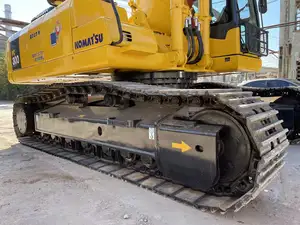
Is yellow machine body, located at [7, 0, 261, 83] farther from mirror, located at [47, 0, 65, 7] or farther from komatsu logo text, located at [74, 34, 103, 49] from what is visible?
mirror, located at [47, 0, 65, 7]

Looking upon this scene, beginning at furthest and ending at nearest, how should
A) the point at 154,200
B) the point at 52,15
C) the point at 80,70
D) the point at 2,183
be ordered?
the point at 52,15
the point at 80,70
the point at 2,183
the point at 154,200

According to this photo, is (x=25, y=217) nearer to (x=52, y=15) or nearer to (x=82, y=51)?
(x=82, y=51)

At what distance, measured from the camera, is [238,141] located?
2.52 meters

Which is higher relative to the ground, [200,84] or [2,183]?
[200,84]

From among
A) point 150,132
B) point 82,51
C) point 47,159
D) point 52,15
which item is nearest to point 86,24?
point 82,51

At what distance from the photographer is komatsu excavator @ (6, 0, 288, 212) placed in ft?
8.16

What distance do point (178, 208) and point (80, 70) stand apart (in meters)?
A: 2.22

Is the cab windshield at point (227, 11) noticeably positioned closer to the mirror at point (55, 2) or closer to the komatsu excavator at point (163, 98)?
the komatsu excavator at point (163, 98)

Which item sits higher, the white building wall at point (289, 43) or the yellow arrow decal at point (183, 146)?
the white building wall at point (289, 43)

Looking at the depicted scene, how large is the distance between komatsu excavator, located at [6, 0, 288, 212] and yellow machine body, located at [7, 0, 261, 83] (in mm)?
14

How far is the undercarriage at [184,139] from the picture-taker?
240 centimetres

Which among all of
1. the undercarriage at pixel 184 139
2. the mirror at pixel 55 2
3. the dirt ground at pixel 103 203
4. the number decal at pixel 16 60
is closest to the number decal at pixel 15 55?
the number decal at pixel 16 60

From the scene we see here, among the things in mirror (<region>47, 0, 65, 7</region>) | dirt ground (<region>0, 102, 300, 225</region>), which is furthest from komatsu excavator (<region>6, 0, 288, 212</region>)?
dirt ground (<region>0, 102, 300, 225</region>)

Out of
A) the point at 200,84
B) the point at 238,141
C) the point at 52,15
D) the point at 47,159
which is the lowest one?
the point at 47,159
